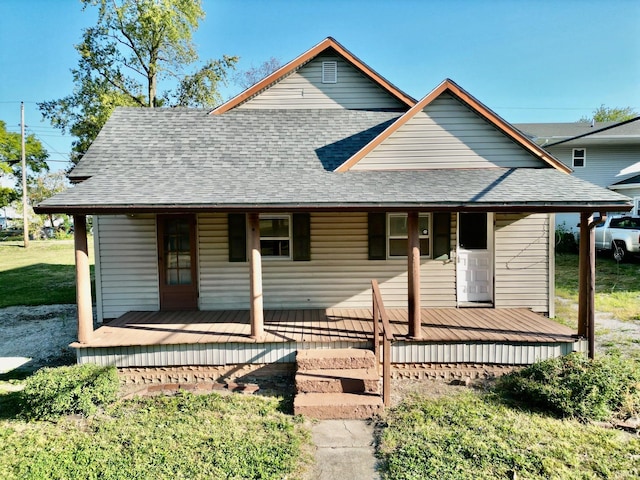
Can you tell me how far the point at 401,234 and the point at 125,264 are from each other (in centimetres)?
596

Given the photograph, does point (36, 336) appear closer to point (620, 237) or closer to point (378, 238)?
point (378, 238)

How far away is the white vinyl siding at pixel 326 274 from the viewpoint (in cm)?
754

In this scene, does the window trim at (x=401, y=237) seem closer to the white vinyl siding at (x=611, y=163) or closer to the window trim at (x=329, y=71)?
the window trim at (x=329, y=71)

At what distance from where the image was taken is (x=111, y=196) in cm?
587

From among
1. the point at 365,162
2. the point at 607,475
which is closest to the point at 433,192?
the point at 365,162

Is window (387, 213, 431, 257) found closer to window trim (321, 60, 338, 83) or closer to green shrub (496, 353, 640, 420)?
green shrub (496, 353, 640, 420)

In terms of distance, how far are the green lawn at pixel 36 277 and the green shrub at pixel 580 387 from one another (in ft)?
39.7

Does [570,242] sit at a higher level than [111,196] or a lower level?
lower

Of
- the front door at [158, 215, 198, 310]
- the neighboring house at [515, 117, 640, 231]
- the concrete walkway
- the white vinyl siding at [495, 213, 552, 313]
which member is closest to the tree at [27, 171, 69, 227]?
the front door at [158, 215, 198, 310]

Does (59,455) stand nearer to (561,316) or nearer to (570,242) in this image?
(561,316)

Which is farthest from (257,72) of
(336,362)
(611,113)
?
(611,113)

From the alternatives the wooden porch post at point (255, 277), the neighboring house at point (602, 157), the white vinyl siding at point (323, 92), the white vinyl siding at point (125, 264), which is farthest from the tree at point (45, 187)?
the neighboring house at point (602, 157)

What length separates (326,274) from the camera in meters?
7.56

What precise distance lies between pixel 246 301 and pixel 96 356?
112 inches
